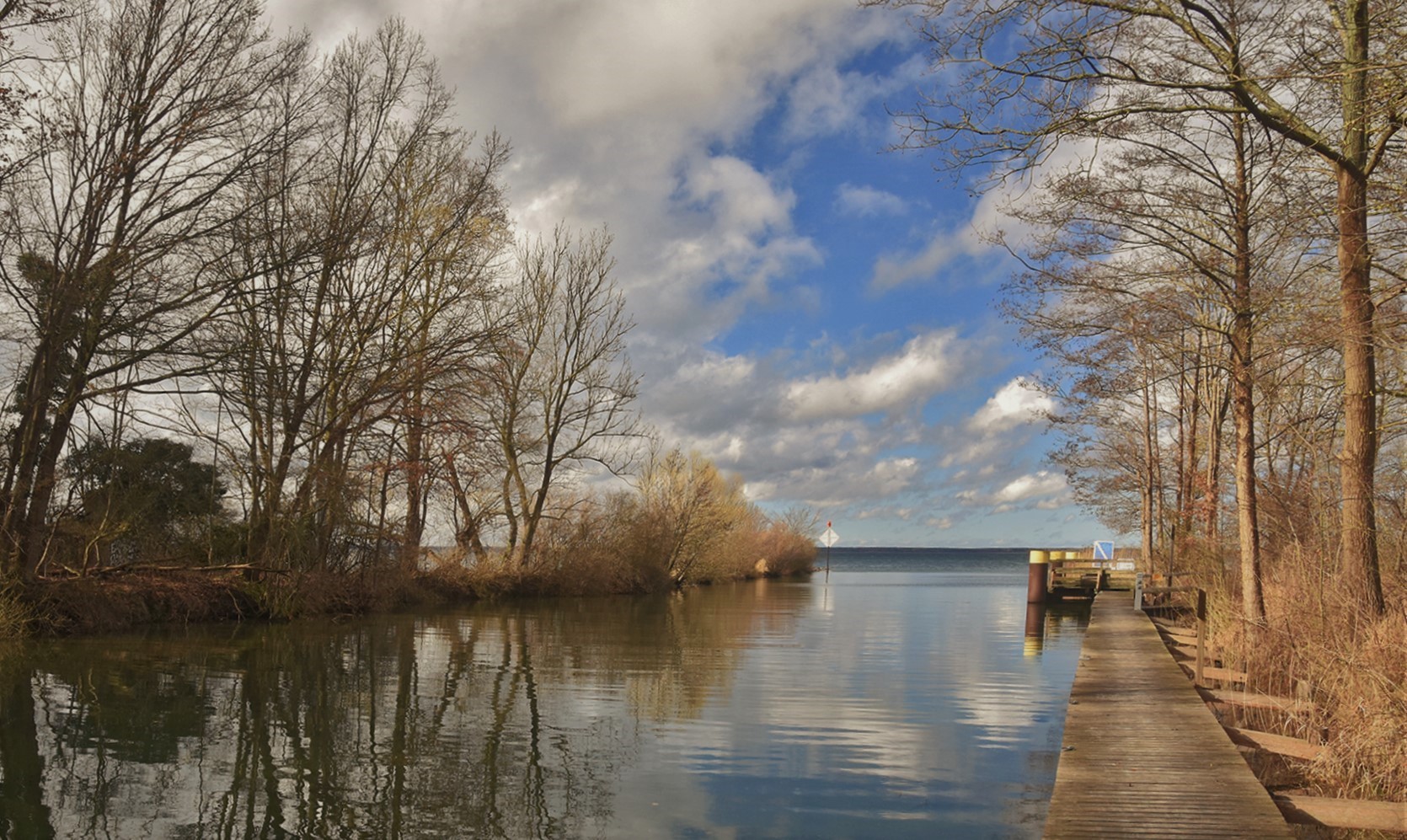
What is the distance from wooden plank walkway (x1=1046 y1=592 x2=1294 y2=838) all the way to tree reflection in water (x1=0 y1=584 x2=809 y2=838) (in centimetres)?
315

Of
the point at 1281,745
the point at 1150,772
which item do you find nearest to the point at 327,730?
the point at 1150,772

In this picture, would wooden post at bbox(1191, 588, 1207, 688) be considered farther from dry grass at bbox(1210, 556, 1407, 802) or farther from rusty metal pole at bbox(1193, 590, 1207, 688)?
dry grass at bbox(1210, 556, 1407, 802)

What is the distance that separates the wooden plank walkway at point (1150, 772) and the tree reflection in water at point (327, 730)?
3.15m

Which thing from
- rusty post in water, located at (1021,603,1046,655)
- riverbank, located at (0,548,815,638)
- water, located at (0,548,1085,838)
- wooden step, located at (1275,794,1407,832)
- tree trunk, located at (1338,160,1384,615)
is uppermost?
tree trunk, located at (1338,160,1384,615)

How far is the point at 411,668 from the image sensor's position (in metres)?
14.6

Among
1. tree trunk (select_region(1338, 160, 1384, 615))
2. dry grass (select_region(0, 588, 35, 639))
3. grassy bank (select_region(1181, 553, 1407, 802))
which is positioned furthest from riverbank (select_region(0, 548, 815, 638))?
tree trunk (select_region(1338, 160, 1384, 615))

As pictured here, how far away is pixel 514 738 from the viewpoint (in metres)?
9.84

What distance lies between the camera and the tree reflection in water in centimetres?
713

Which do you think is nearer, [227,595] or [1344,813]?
[1344,813]

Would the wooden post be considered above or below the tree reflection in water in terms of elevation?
above

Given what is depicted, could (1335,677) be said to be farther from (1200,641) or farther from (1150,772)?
(1200,641)

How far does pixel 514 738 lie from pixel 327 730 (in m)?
1.72

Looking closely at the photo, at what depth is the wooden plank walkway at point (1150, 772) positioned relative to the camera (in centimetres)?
640

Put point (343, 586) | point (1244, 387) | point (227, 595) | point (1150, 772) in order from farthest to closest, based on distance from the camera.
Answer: point (343, 586), point (227, 595), point (1244, 387), point (1150, 772)
